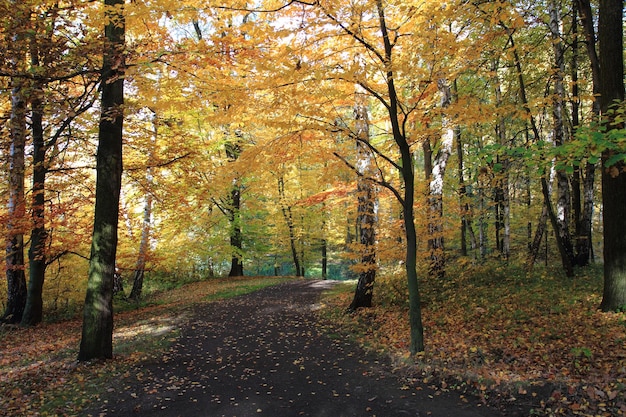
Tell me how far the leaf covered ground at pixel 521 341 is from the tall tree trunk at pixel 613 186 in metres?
0.55

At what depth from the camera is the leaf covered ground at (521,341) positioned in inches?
172

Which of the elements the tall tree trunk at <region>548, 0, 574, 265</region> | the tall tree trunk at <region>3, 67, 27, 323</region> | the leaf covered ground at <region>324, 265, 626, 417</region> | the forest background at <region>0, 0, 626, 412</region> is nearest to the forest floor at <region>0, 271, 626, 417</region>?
the leaf covered ground at <region>324, 265, 626, 417</region>

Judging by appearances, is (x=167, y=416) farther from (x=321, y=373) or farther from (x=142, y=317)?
(x=142, y=317)

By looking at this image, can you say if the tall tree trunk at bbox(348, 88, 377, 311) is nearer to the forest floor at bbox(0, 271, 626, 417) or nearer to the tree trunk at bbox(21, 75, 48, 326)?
the forest floor at bbox(0, 271, 626, 417)

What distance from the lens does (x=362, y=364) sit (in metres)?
6.64

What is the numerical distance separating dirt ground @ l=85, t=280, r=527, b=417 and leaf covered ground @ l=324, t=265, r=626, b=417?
43cm

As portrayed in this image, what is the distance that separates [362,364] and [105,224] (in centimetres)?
538

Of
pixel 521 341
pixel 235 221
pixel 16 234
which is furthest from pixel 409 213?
pixel 235 221

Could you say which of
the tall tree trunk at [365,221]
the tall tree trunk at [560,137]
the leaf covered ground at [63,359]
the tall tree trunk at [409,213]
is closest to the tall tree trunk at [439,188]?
the tall tree trunk at [365,221]

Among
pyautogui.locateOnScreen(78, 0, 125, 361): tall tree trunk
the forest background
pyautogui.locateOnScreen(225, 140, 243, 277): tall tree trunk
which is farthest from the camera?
pyautogui.locateOnScreen(225, 140, 243, 277): tall tree trunk

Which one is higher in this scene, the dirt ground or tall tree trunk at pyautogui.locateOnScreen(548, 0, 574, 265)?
tall tree trunk at pyautogui.locateOnScreen(548, 0, 574, 265)

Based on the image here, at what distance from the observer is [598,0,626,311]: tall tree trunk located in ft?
20.7

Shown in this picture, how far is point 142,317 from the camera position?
38.3 ft

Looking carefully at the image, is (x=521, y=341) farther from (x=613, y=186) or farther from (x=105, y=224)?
(x=105, y=224)
